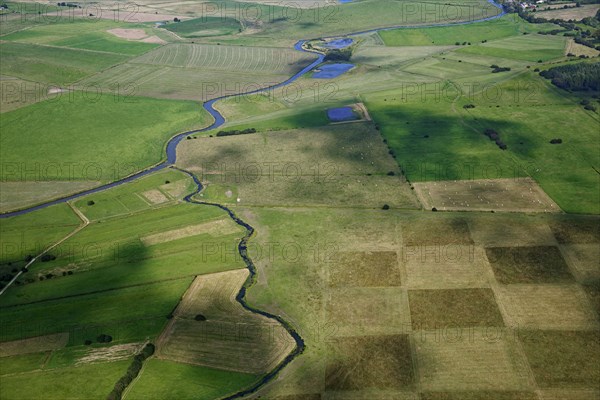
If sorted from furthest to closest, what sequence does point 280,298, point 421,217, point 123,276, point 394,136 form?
point 394,136, point 421,217, point 123,276, point 280,298

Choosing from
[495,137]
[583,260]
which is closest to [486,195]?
[583,260]

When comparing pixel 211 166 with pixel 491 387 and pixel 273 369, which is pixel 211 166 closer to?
pixel 273 369

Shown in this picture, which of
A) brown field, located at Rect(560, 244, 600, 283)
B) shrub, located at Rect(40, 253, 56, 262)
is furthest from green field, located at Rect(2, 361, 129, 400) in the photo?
brown field, located at Rect(560, 244, 600, 283)

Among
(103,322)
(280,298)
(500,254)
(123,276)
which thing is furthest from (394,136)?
(103,322)

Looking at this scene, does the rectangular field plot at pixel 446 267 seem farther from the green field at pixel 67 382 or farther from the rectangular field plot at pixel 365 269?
the green field at pixel 67 382

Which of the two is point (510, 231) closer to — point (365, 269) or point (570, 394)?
point (365, 269)

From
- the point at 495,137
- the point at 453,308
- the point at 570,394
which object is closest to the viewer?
the point at 570,394

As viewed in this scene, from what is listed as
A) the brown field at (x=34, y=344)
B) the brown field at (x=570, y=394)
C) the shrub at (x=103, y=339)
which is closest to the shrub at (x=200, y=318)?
the shrub at (x=103, y=339)
